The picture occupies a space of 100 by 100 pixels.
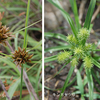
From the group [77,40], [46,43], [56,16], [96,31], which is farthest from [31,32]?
[96,31]

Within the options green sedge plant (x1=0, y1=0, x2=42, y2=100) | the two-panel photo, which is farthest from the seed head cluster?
green sedge plant (x1=0, y1=0, x2=42, y2=100)

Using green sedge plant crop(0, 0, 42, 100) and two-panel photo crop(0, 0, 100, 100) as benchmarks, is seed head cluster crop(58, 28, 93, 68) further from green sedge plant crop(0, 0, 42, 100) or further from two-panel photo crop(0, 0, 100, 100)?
green sedge plant crop(0, 0, 42, 100)

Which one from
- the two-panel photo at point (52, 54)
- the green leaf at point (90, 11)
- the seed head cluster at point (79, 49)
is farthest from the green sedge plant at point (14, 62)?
the green leaf at point (90, 11)

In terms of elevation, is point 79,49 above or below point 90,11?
below

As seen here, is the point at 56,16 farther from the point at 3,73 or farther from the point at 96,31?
the point at 3,73

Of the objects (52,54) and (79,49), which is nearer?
(79,49)

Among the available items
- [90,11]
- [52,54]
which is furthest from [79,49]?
[52,54]

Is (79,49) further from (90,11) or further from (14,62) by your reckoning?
(14,62)

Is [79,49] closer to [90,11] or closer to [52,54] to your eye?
[90,11]

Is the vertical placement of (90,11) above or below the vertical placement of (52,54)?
above
